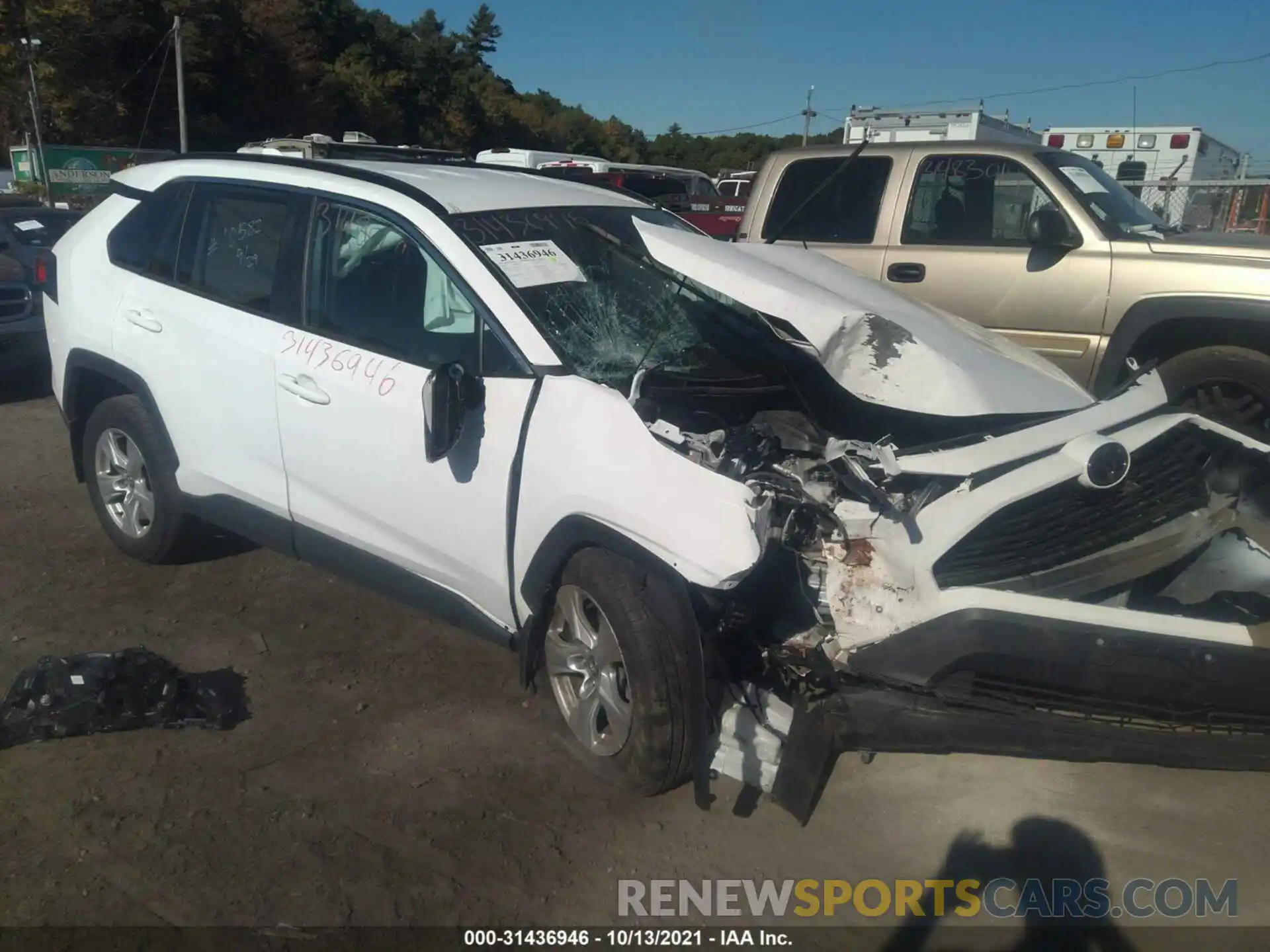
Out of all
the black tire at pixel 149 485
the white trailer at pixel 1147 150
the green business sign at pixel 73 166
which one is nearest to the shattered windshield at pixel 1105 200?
the black tire at pixel 149 485

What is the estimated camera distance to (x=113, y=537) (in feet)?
16.1

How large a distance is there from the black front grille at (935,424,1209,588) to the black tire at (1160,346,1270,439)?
7.95 feet

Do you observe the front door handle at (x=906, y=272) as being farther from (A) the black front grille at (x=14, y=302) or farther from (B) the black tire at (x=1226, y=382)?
(A) the black front grille at (x=14, y=302)

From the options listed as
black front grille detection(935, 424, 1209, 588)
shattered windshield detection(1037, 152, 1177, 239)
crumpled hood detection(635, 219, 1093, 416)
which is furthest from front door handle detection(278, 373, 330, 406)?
shattered windshield detection(1037, 152, 1177, 239)

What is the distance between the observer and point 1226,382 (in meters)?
5.66

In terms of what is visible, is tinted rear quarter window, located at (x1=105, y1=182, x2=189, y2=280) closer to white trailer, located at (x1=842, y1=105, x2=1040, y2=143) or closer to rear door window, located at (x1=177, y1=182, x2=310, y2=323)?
rear door window, located at (x1=177, y1=182, x2=310, y2=323)

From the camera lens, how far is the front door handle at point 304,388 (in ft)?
12.1

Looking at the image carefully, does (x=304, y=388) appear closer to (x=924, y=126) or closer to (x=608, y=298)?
(x=608, y=298)

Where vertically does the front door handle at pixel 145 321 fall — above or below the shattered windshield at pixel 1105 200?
below

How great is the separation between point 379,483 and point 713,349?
130 cm

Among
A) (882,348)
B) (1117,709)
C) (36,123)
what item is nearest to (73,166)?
(36,123)

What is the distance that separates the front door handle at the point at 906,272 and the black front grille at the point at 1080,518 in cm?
335

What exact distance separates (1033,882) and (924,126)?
10.2 metres

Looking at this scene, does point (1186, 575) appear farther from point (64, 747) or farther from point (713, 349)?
point (64, 747)
